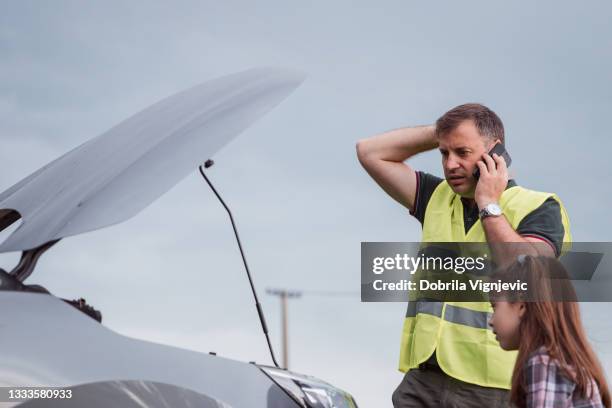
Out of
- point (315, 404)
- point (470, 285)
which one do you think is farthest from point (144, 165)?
point (470, 285)

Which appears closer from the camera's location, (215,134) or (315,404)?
(315,404)

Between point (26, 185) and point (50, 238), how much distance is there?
87cm

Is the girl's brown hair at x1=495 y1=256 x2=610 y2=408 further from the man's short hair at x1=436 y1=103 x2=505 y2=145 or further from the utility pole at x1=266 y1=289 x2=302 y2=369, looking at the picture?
the utility pole at x1=266 y1=289 x2=302 y2=369

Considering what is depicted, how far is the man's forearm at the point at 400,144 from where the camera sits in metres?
4.01

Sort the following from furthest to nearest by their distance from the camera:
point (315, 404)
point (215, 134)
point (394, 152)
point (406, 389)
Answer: point (394, 152)
point (406, 389)
point (215, 134)
point (315, 404)

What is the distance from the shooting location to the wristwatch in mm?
3348

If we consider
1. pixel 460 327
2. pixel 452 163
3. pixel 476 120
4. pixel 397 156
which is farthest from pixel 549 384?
pixel 397 156

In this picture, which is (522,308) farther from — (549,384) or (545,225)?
(545,225)

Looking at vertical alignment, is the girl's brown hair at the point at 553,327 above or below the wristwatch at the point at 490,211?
below

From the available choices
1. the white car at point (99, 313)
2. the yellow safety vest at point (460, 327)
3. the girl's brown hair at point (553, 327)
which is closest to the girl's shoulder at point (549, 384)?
the girl's brown hair at point (553, 327)

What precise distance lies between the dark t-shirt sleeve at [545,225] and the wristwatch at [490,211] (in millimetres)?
130

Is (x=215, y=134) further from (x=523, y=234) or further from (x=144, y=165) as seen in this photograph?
(x=523, y=234)

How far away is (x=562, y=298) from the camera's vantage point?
2967 millimetres

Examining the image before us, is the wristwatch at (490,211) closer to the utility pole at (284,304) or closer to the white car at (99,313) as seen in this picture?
the white car at (99,313)
